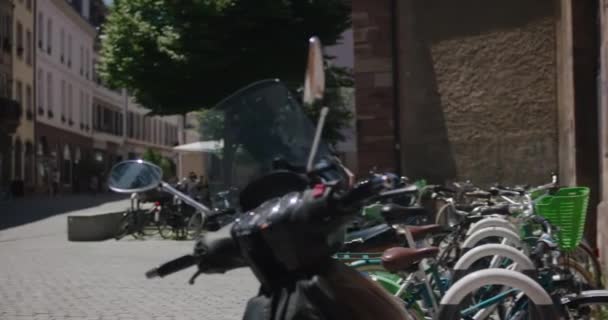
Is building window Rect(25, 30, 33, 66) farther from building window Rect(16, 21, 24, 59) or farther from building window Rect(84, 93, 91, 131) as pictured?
building window Rect(84, 93, 91, 131)

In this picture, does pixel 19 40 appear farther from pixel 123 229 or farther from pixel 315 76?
pixel 315 76

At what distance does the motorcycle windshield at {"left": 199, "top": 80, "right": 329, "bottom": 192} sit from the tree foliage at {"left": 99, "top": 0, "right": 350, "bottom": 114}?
1831cm

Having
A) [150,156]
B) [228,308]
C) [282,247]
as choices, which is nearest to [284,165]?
[282,247]

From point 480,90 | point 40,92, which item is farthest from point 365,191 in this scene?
point 40,92

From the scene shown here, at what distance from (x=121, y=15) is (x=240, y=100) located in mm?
20981

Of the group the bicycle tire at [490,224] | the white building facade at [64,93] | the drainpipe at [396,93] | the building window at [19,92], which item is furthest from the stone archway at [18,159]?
the bicycle tire at [490,224]

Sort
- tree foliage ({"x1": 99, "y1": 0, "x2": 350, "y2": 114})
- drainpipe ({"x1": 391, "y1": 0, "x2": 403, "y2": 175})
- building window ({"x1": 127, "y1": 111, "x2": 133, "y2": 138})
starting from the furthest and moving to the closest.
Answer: building window ({"x1": 127, "y1": 111, "x2": 133, "y2": 138}), tree foliage ({"x1": 99, "y1": 0, "x2": 350, "y2": 114}), drainpipe ({"x1": 391, "y1": 0, "x2": 403, "y2": 175})

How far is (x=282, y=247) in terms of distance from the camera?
279cm

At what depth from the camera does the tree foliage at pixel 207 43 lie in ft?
72.5

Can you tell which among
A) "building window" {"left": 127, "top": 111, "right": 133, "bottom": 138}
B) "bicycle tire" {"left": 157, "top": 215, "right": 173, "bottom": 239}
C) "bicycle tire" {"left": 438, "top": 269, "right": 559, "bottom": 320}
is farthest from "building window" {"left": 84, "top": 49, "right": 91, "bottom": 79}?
"bicycle tire" {"left": 438, "top": 269, "right": 559, "bottom": 320}

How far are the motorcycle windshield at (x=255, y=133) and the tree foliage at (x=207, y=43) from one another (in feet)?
60.1

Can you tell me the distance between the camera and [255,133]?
364cm

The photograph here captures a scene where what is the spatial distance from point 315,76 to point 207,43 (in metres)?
19.6

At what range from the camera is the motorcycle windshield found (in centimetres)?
354
